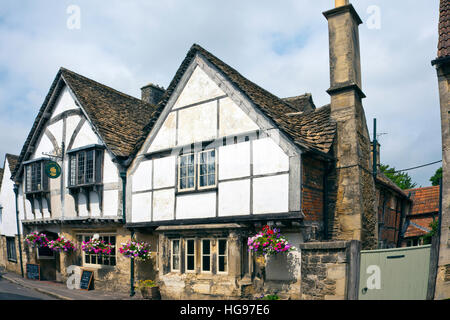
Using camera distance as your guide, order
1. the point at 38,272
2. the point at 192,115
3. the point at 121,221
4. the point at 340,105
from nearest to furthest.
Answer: the point at 340,105, the point at 192,115, the point at 121,221, the point at 38,272

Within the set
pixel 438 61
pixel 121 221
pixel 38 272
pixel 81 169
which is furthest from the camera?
pixel 38 272

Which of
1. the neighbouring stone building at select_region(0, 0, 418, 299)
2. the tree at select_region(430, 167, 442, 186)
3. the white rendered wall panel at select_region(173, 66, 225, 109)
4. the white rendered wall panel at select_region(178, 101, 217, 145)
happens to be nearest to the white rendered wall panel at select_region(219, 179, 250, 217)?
the neighbouring stone building at select_region(0, 0, 418, 299)

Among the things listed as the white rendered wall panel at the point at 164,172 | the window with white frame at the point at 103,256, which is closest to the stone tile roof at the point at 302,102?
the white rendered wall panel at the point at 164,172

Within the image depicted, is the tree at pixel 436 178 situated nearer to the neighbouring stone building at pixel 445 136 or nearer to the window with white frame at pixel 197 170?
the neighbouring stone building at pixel 445 136

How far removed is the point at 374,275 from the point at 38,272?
605 inches

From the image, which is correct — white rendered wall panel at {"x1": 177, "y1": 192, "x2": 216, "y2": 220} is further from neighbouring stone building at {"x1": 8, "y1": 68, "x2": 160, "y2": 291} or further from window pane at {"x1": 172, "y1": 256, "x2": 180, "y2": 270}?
neighbouring stone building at {"x1": 8, "y1": 68, "x2": 160, "y2": 291}

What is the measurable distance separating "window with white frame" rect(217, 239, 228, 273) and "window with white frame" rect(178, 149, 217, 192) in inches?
67.1

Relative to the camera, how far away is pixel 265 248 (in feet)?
35.4

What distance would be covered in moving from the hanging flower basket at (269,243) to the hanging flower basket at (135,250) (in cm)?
468

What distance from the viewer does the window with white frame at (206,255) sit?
41.1ft

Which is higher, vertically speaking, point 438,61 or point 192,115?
point 438,61

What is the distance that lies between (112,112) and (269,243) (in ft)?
32.9

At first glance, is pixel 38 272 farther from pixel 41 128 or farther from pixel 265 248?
pixel 265 248
